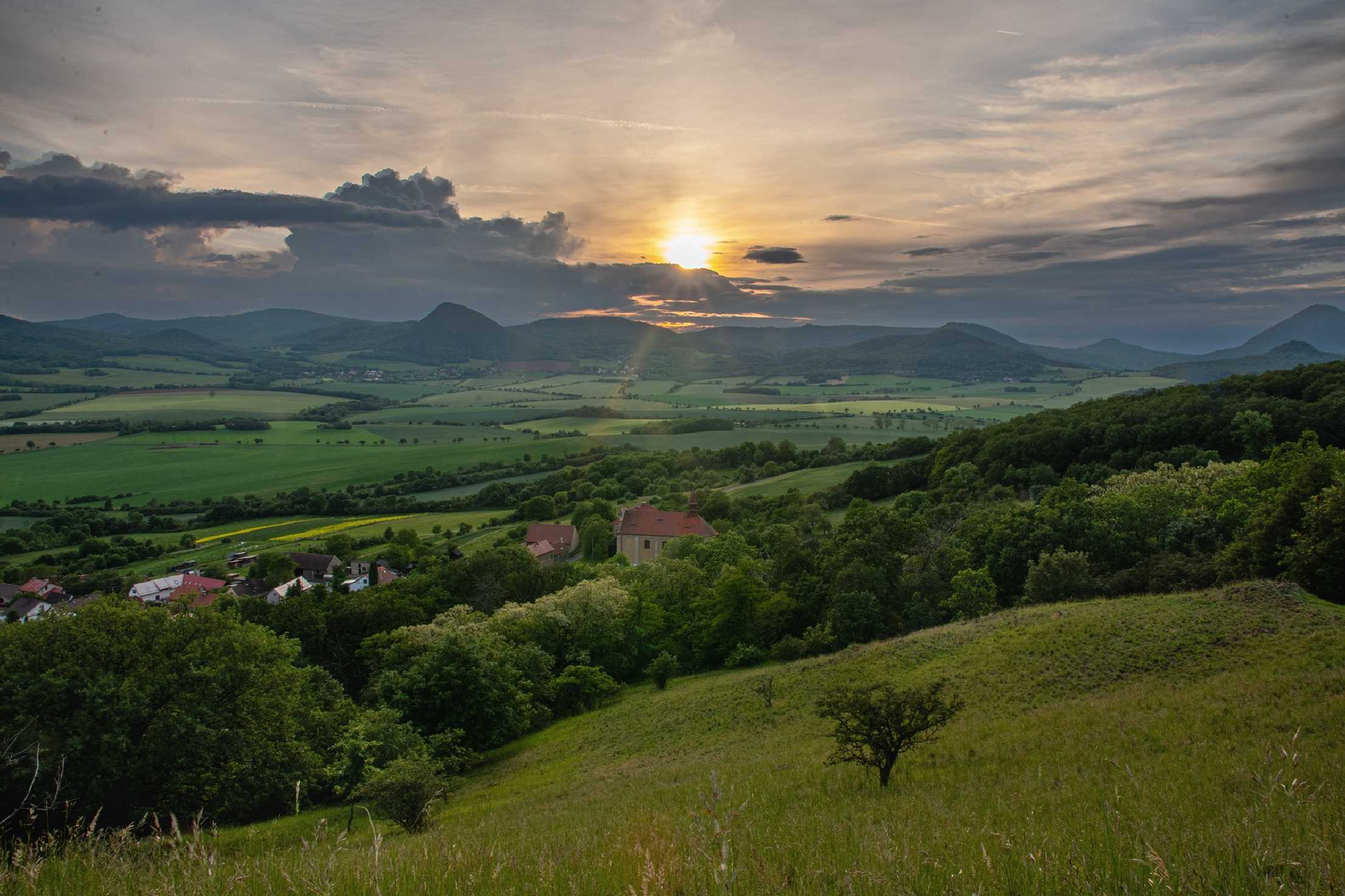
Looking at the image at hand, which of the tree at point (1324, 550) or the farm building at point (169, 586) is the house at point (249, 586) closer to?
the farm building at point (169, 586)

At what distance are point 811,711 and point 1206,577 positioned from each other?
22.3m

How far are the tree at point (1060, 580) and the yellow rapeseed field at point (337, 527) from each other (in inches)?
3038

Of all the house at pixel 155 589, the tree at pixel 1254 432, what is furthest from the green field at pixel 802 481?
the house at pixel 155 589

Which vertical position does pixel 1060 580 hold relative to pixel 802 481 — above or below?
above

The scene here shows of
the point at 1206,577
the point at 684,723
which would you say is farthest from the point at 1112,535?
the point at 684,723

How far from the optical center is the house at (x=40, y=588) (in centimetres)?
6161

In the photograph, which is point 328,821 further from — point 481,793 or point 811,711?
point 811,711

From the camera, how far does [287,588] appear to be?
214 ft

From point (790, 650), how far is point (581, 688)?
483 inches

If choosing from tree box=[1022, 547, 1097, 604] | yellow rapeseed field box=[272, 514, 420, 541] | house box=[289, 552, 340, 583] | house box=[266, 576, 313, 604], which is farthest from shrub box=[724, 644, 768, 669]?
yellow rapeseed field box=[272, 514, 420, 541]

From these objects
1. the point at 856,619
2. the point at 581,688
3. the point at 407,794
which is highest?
the point at 407,794

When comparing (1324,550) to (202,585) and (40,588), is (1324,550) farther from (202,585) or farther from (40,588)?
(40,588)

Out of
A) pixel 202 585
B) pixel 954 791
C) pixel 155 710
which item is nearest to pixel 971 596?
pixel 954 791

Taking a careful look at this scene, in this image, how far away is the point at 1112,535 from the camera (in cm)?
4116
